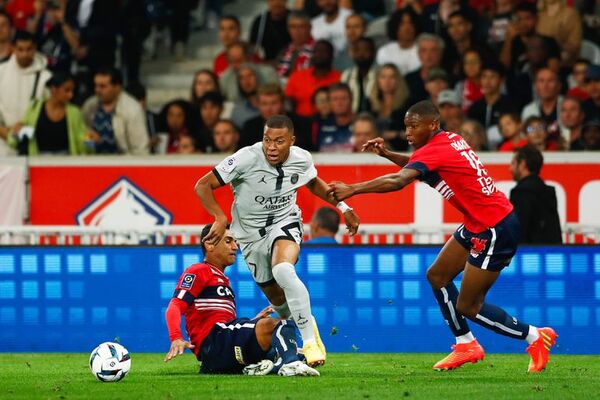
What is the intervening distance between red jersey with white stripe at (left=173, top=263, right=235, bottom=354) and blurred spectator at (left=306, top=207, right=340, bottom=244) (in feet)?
11.1

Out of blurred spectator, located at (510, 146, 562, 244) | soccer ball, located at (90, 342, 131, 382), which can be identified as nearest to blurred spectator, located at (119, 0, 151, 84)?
blurred spectator, located at (510, 146, 562, 244)

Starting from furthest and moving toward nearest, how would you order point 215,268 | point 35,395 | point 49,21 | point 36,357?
point 49,21 < point 36,357 < point 215,268 < point 35,395

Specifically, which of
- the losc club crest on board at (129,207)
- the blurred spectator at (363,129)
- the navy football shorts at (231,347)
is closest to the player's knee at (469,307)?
the navy football shorts at (231,347)

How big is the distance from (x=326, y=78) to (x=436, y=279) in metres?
7.01

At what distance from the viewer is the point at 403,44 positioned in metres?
18.2

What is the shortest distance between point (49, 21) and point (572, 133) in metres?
7.88

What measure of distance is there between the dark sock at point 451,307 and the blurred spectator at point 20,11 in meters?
11.3

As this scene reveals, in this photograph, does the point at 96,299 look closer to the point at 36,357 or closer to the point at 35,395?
the point at 36,357

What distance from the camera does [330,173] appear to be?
15977 millimetres

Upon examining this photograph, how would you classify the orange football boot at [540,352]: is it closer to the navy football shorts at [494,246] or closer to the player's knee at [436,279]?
the navy football shorts at [494,246]

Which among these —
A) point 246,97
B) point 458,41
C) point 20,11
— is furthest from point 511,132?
point 20,11

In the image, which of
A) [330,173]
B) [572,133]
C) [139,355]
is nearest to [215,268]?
[139,355]

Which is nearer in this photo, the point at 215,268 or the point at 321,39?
the point at 215,268

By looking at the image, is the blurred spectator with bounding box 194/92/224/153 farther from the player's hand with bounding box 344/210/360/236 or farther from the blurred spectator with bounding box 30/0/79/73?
the player's hand with bounding box 344/210/360/236
